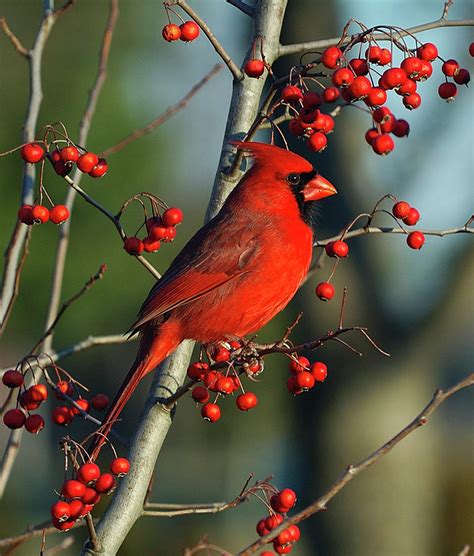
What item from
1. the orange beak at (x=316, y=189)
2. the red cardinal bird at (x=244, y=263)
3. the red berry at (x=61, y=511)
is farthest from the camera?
the orange beak at (x=316, y=189)

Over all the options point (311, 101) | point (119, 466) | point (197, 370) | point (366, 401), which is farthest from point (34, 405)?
point (366, 401)

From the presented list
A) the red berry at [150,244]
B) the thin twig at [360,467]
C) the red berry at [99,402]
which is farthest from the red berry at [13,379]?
the thin twig at [360,467]

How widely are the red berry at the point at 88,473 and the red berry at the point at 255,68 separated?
1.00 m

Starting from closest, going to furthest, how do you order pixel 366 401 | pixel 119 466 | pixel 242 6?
pixel 119 466 → pixel 242 6 → pixel 366 401

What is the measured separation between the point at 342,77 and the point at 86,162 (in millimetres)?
608

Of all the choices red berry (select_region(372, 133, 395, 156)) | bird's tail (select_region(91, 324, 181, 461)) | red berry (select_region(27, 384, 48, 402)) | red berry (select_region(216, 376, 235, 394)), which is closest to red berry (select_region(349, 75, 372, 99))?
red berry (select_region(372, 133, 395, 156))

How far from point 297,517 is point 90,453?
0.59 metres

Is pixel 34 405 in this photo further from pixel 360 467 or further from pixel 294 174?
pixel 294 174

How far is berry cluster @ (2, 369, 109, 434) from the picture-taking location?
76.9 inches

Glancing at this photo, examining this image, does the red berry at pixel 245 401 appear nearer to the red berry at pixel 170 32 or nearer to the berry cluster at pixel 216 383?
the berry cluster at pixel 216 383

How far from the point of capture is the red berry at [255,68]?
218cm

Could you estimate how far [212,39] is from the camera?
2.17 meters

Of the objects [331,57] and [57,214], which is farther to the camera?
[57,214]

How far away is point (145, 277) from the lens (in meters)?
16.2
